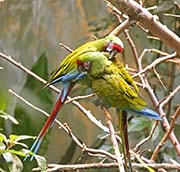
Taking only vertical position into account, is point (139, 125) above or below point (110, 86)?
below

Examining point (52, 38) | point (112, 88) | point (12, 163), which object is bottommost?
point (12, 163)

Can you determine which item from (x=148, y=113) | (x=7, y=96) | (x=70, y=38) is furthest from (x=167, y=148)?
(x=148, y=113)

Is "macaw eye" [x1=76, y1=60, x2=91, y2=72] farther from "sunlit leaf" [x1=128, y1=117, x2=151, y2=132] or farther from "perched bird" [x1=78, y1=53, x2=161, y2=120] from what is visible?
"sunlit leaf" [x1=128, y1=117, x2=151, y2=132]

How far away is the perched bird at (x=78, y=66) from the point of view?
0.42 metres

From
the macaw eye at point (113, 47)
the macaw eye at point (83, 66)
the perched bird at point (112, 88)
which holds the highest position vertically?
the macaw eye at point (113, 47)

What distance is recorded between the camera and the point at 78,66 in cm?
42

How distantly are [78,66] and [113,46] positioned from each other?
1.6 inches

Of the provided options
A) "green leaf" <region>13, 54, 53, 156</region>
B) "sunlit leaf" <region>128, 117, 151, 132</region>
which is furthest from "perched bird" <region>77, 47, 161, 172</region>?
"green leaf" <region>13, 54, 53, 156</region>

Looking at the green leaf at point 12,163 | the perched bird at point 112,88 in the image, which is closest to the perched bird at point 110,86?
the perched bird at point 112,88

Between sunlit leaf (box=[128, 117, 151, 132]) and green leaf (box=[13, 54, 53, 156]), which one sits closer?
sunlit leaf (box=[128, 117, 151, 132])

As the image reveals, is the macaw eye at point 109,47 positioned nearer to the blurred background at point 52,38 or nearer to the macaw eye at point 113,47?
the macaw eye at point 113,47

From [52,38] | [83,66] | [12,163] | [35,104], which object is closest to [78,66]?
[83,66]

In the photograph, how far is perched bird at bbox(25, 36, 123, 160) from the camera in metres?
0.42

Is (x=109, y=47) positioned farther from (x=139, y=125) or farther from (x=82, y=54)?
(x=139, y=125)
